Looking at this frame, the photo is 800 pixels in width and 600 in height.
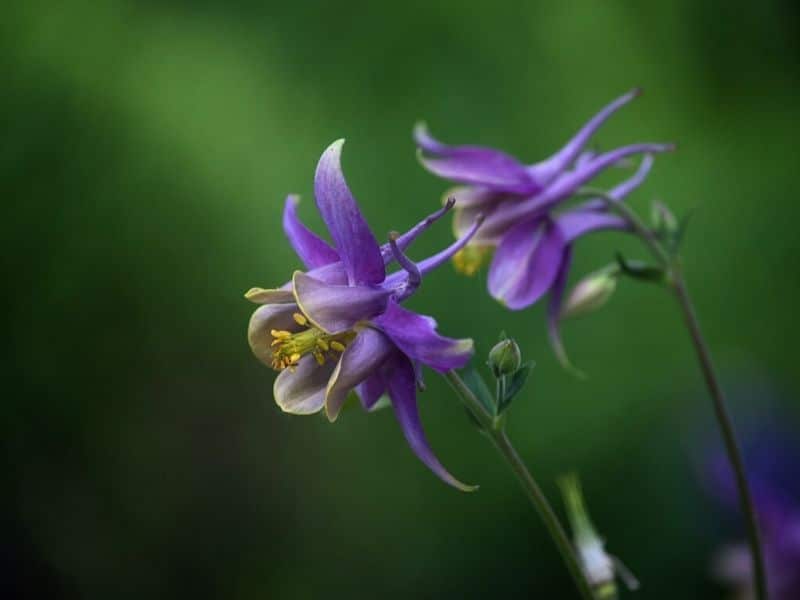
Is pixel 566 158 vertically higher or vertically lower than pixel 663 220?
higher

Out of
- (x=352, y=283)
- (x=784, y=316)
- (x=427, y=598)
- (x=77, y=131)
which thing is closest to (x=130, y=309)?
(x=77, y=131)

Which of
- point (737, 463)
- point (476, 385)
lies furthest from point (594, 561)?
point (476, 385)

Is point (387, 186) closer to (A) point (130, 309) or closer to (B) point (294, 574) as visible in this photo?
(A) point (130, 309)

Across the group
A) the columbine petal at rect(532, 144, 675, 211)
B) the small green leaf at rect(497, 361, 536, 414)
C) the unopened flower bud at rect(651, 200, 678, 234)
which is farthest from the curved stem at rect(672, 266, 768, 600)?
the small green leaf at rect(497, 361, 536, 414)

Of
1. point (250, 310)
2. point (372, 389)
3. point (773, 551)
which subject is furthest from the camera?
point (250, 310)

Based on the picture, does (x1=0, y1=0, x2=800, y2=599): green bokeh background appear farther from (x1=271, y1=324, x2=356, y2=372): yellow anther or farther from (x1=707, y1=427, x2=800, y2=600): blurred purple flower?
(x1=271, y1=324, x2=356, y2=372): yellow anther

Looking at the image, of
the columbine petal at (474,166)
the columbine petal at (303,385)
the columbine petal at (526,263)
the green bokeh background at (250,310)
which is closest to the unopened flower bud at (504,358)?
the columbine petal at (303,385)

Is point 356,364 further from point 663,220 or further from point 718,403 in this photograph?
point 663,220
